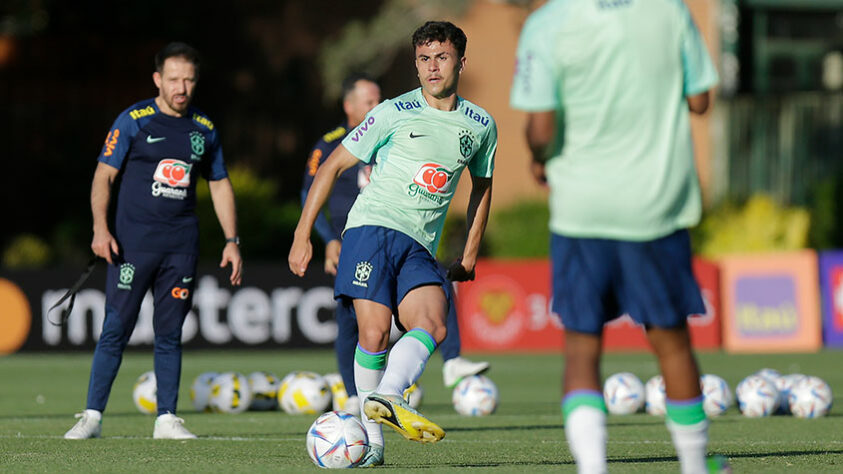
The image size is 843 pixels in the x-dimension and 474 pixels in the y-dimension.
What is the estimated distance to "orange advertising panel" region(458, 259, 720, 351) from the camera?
20.9 meters

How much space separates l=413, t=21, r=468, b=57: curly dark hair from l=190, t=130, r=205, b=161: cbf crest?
2113 mm

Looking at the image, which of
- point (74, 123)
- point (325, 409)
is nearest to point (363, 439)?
point (325, 409)

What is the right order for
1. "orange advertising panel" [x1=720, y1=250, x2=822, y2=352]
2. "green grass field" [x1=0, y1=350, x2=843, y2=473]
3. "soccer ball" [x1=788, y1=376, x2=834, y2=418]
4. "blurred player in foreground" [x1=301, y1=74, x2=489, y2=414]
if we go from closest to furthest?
"green grass field" [x1=0, y1=350, x2=843, y2=473] → "blurred player in foreground" [x1=301, y1=74, x2=489, y2=414] → "soccer ball" [x1=788, y1=376, x2=834, y2=418] → "orange advertising panel" [x1=720, y1=250, x2=822, y2=352]

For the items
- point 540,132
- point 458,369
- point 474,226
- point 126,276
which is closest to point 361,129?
point 474,226

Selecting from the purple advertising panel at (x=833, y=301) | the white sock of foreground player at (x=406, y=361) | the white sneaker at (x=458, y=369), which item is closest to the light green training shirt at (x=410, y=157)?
the white sock of foreground player at (x=406, y=361)

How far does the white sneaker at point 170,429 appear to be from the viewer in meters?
8.74

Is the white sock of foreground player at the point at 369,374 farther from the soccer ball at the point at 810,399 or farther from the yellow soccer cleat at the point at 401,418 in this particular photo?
the soccer ball at the point at 810,399

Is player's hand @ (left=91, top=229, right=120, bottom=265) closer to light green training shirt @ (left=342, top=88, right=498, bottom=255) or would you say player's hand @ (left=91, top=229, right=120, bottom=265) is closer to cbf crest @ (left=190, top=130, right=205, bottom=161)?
cbf crest @ (left=190, top=130, right=205, bottom=161)

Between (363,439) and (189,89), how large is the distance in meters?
2.80

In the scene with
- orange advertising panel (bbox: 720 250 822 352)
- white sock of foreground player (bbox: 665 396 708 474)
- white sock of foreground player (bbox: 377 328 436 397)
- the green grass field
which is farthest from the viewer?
orange advertising panel (bbox: 720 250 822 352)

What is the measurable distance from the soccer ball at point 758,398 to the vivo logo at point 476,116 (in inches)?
164

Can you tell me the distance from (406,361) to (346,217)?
3.25 m

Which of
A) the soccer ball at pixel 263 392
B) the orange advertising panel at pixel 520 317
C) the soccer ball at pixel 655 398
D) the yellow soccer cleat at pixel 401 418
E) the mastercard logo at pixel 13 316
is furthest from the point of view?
the orange advertising panel at pixel 520 317

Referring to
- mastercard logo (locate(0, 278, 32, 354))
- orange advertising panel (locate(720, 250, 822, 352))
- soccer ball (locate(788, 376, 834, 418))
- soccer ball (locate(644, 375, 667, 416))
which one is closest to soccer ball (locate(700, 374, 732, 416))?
soccer ball (locate(644, 375, 667, 416))
